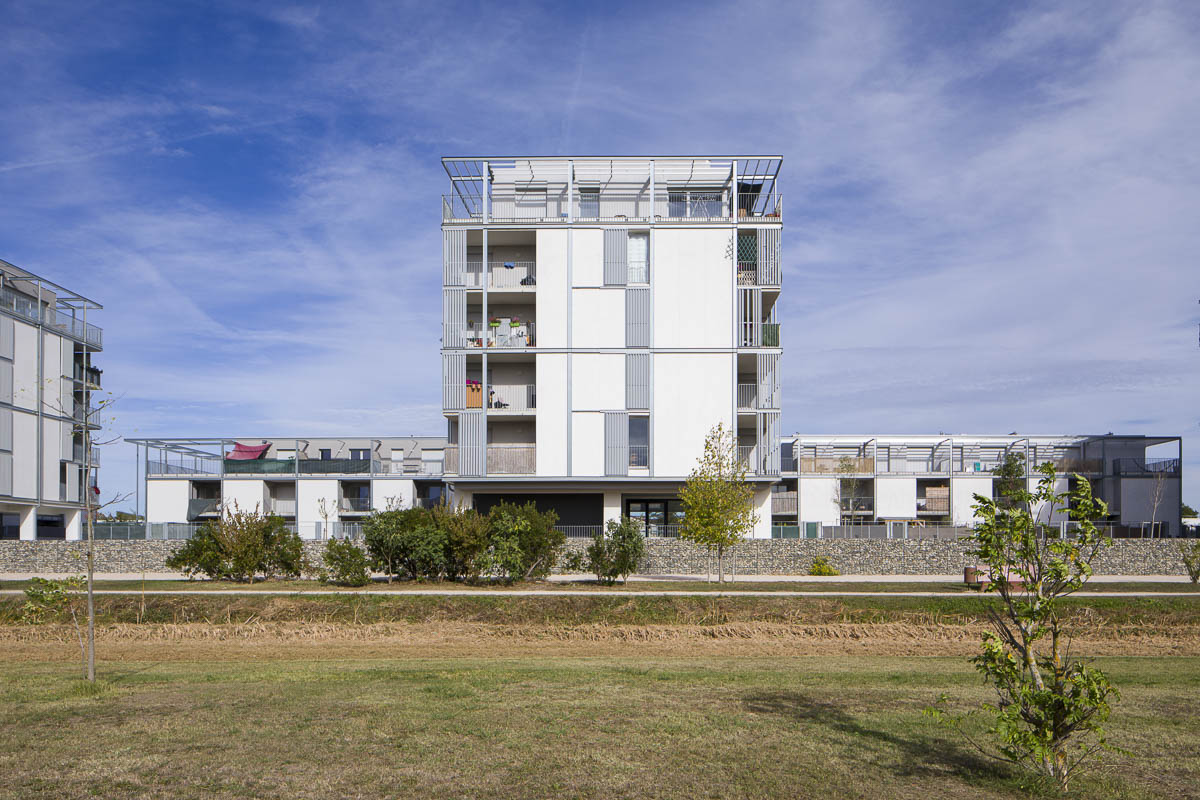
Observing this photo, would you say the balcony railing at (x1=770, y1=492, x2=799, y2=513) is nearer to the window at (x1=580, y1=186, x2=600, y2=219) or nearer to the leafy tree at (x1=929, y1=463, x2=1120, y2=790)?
the window at (x1=580, y1=186, x2=600, y2=219)

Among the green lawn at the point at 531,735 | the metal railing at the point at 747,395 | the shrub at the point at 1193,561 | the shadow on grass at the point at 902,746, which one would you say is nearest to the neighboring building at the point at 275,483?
the metal railing at the point at 747,395

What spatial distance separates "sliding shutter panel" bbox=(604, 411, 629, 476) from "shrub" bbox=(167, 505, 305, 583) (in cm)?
1619

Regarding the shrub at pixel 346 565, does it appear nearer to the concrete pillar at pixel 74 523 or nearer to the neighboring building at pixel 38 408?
the neighboring building at pixel 38 408

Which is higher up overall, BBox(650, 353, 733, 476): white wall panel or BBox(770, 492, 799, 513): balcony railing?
BBox(650, 353, 733, 476): white wall panel

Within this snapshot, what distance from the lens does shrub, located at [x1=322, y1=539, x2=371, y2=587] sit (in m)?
28.2

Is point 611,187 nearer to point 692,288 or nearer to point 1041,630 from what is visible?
point 692,288

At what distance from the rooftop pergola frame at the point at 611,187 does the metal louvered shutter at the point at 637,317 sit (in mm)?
3896

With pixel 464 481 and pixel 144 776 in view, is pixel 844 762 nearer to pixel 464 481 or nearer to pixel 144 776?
pixel 144 776

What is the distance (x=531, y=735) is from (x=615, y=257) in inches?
1381

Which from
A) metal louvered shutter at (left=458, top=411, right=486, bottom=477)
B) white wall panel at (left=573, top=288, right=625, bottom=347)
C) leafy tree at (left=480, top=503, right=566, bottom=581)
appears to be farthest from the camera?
white wall panel at (left=573, top=288, right=625, bottom=347)

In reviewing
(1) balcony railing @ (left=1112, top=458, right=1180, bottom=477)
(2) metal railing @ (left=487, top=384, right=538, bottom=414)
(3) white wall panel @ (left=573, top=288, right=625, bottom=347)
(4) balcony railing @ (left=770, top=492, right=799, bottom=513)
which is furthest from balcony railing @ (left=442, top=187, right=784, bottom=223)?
(1) balcony railing @ (left=1112, top=458, right=1180, bottom=477)

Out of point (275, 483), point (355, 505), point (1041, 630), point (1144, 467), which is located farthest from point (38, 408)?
point (1144, 467)

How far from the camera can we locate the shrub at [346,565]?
2820 cm

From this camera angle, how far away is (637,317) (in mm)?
43500
